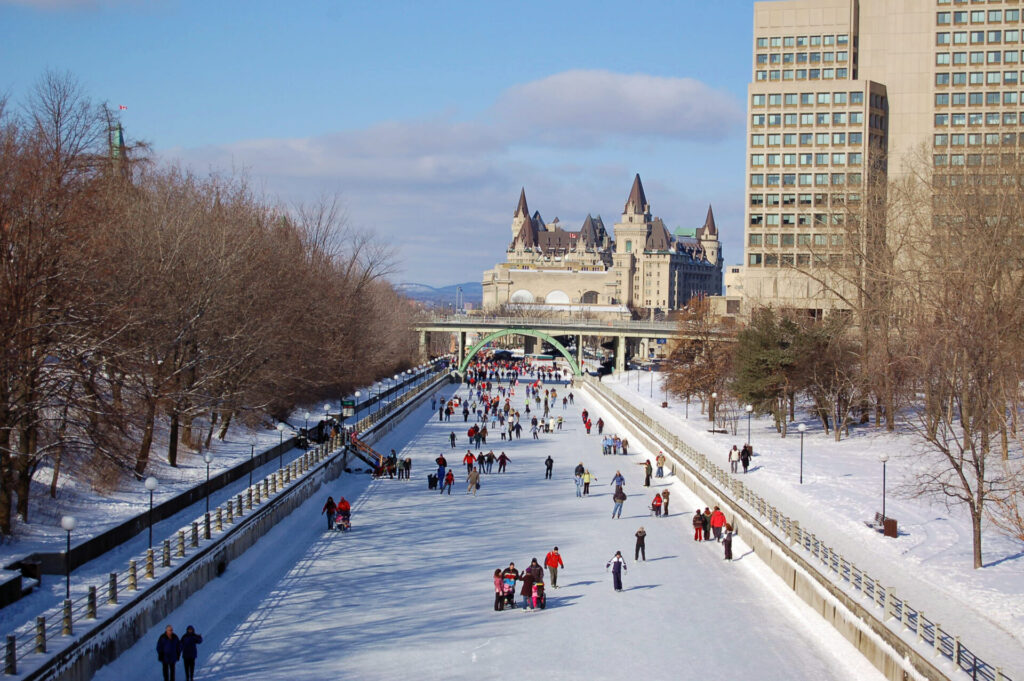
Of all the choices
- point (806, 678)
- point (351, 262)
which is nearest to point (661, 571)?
point (806, 678)

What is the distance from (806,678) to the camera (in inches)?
634

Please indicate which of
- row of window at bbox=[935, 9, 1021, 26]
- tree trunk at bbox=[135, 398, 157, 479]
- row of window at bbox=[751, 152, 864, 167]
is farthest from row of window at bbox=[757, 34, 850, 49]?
tree trunk at bbox=[135, 398, 157, 479]

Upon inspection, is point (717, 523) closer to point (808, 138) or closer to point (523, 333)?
point (808, 138)

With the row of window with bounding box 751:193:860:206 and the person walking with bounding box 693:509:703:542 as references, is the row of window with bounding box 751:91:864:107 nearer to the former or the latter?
the row of window with bounding box 751:193:860:206

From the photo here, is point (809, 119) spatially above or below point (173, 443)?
above

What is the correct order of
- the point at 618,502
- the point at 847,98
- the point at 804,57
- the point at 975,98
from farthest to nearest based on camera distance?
the point at 804,57, the point at 847,98, the point at 975,98, the point at 618,502

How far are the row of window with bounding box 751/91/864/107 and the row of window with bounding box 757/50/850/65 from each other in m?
3.01

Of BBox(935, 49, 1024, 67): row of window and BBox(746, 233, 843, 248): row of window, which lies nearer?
BBox(935, 49, 1024, 67): row of window

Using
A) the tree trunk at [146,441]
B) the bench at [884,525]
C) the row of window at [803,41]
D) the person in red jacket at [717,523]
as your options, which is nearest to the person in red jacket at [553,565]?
the person in red jacket at [717,523]

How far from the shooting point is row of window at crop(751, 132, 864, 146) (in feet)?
233

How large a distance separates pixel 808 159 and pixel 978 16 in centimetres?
1446

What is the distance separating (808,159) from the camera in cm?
7219

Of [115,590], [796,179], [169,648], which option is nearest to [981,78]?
[796,179]

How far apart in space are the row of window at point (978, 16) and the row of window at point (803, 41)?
21.0ft
